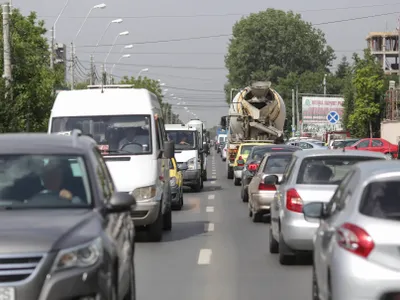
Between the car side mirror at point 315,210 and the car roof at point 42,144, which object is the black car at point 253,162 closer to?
the car side mirror at point 315,210

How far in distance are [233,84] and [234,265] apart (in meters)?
112

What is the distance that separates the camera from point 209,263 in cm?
1393

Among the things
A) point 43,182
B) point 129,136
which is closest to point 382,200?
point 43,182

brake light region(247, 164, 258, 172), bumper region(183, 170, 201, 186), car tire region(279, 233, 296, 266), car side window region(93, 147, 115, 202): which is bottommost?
bumper region(183, 170, 201, 186)

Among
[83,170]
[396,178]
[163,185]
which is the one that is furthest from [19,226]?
[163,185]

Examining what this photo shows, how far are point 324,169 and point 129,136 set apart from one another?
15.4 ft

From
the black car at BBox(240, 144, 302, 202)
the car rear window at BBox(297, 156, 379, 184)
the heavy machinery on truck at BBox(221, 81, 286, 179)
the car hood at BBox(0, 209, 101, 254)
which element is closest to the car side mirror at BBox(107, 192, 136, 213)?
the car hood at BBox(0, 209, 101, 254)

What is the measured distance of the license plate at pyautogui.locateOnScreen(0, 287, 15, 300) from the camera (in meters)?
6.70

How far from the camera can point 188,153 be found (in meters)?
33.4

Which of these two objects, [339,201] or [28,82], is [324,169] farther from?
[28,82]

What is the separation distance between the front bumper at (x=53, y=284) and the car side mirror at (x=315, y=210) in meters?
2.74

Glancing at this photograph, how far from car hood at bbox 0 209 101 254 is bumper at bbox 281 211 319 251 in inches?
212

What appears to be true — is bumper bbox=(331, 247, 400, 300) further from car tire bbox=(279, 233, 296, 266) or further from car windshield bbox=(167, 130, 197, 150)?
car windshield bbox=(167, 130, 197, 150)

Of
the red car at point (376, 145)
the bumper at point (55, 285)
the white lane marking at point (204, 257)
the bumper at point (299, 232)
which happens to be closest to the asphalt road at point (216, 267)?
the white lane marking at point (204, 257)
